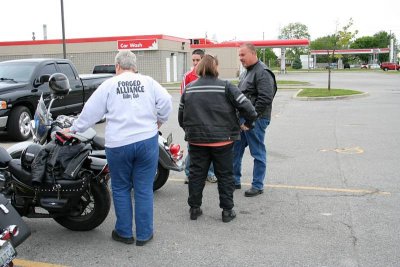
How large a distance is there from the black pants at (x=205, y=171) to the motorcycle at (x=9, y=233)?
6.50ft

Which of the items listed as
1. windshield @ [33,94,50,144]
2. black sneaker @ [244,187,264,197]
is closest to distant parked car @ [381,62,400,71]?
black sneaker @ [244,187,264,197]

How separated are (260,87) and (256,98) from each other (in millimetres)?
188

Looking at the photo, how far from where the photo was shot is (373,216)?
4922 millimetres

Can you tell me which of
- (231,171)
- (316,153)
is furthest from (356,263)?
(316,153)

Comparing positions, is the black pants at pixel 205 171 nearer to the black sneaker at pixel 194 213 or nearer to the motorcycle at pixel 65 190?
the black sneaker at pixel 194 213

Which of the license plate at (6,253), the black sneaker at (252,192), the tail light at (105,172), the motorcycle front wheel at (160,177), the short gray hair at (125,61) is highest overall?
the short gray hair at (125,61)

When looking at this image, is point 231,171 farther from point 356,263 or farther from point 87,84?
point 87,84

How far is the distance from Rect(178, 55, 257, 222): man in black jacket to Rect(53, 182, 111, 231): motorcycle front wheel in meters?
1.00

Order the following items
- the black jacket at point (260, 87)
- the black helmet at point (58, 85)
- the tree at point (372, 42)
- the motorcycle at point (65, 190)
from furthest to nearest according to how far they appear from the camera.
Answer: the tree at point (372, 42) < the black jacket at point (260, 87) < the black helmet at point (58, 85) < the motorcycle at point (65, 190)

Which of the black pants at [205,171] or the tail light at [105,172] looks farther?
the black pants at [205,171]

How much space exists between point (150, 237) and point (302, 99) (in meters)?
15.8

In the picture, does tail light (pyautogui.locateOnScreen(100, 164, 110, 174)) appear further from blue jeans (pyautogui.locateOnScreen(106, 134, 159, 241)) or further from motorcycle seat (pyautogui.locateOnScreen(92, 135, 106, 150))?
motorcycle seat (pyautogui.locateOnScreen(92, 135, 106, 150))

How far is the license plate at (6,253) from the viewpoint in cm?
296

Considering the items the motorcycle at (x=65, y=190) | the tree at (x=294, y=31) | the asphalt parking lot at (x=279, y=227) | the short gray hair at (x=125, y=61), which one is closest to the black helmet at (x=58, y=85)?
the motorcycle at (x=65, y=190)
